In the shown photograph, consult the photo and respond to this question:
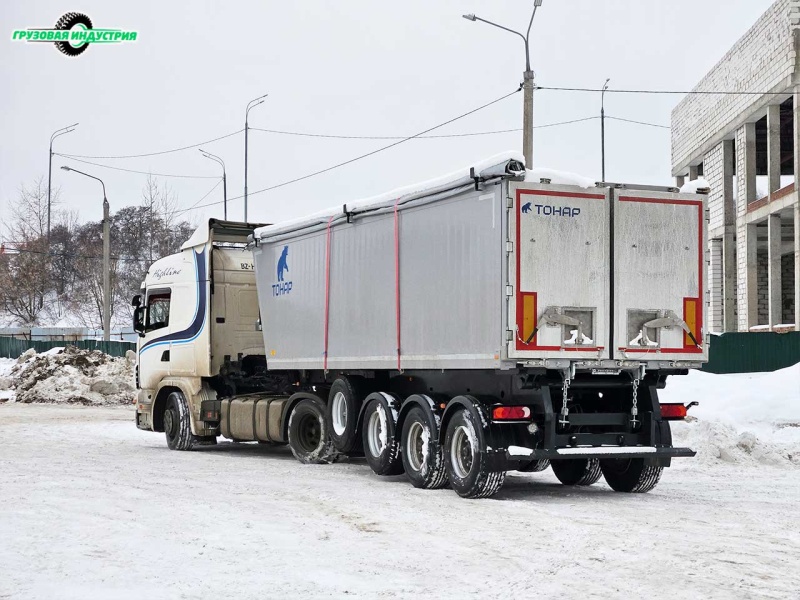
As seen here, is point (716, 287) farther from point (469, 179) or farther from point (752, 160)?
point (469, 179)

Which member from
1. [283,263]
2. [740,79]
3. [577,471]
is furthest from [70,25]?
[740,79]

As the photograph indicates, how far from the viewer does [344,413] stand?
48.9ft

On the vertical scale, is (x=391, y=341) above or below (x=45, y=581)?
above

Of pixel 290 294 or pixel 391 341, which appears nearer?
pixel 391 341

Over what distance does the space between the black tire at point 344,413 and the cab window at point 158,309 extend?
485 centimetres

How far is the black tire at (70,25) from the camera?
26.2 meters

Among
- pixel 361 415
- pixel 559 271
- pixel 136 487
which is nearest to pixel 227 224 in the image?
pixel 361 415

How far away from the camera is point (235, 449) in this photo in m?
19.3

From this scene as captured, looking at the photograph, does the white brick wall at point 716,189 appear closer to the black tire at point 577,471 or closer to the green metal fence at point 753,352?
the green metal fence at point 753,352

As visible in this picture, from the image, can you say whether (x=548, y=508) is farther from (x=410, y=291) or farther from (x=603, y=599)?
(x=603, y=599)

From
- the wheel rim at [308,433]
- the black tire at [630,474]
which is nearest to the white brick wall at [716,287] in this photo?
the wheel rim at [308,433]

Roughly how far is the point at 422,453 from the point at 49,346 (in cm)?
4952

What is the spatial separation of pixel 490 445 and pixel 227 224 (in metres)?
8.14

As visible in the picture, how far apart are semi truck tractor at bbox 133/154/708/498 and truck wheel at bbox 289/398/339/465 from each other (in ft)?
0.18
